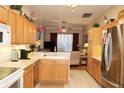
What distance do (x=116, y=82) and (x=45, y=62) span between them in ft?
8.36

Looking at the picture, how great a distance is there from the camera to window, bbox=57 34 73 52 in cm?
1356

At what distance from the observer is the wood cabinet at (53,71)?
5.50 meters

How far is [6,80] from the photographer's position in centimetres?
208

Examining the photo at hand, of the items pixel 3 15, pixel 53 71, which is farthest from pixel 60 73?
pixel 3 15

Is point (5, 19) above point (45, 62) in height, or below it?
above

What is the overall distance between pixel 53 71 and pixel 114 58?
7.75 ft

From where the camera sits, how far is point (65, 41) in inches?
534

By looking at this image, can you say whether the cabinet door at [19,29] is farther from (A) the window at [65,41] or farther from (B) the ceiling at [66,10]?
(A) the window at [65,41]

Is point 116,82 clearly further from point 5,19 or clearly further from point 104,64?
point 5,19

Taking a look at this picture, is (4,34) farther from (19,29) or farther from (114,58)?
(114,58)

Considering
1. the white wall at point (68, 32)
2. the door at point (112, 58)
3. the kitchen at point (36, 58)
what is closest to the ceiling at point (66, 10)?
the kitchen at point (36, 58)

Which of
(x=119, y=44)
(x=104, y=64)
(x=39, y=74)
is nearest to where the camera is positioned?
(x=119, y=44)

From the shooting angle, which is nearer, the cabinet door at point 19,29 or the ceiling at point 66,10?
the cabinet door at point 19,29
